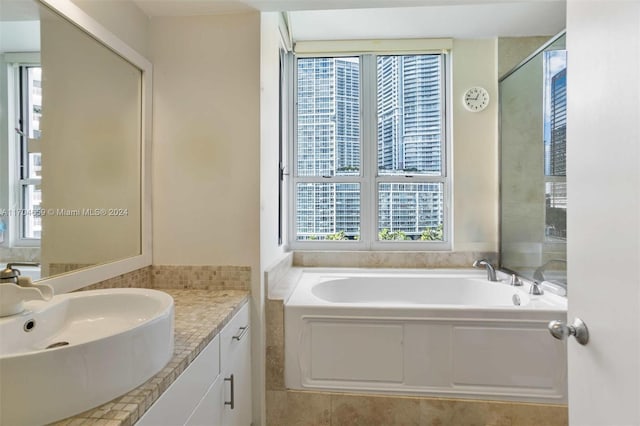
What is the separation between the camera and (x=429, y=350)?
1737 millimetres

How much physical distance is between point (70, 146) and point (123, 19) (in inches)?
30.1

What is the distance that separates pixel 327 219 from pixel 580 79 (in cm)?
228

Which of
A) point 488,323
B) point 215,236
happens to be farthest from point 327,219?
point 488,323

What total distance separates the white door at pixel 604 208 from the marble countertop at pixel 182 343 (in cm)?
109

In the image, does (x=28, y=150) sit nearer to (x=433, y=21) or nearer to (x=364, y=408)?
(x=364, y=408)

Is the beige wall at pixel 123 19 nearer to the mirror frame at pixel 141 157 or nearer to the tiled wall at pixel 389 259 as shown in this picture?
the mirror frame at pixel 141 157

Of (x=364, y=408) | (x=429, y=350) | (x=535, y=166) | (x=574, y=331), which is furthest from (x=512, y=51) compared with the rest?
(x=364, y=408)

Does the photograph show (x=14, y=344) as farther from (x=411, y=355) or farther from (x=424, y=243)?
(x=424, y=243)

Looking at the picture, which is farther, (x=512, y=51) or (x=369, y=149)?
(x=369, y=149)

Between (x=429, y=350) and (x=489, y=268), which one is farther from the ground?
(x=489, y=268)

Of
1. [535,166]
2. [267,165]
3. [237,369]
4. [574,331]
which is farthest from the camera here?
[535,166]

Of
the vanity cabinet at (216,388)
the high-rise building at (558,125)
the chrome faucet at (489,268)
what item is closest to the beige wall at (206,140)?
the vanity cabinet at (216,388)

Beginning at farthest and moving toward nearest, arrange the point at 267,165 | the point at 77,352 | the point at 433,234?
the point at 433,234 < the point at 267,165 < the point at 77,352

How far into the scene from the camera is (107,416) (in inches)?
27.1
